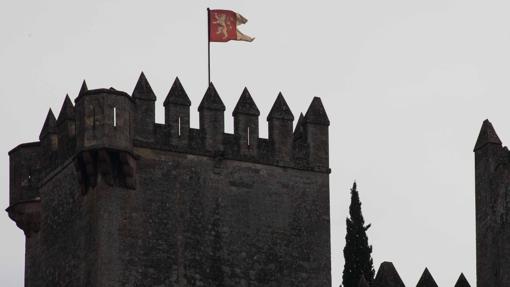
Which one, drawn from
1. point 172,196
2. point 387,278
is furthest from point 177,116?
point 387,278

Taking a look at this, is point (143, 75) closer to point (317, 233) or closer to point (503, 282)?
point (317, 233)

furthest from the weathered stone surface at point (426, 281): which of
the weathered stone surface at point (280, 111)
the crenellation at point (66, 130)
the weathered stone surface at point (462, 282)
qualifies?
the crenellation at point (66, 130)

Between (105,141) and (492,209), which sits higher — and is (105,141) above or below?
above

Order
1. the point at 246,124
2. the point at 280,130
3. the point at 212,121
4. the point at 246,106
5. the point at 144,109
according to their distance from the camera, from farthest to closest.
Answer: the point at 280,130 → the point at 246,106 → the point at 246,124 → the point at 212,121 → the point at 144,109

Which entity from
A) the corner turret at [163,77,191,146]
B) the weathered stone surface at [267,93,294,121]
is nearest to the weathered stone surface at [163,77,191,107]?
the corner turret at [163,77,191,146]

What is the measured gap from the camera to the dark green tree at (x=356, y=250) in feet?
258

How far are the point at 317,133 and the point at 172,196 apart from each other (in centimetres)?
509

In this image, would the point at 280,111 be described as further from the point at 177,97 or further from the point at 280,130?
the point at 177,97

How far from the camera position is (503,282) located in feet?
211

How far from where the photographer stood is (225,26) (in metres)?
73.8

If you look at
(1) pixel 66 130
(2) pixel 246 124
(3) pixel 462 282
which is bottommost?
(3) pixel 462 282

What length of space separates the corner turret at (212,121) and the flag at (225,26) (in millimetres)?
2930

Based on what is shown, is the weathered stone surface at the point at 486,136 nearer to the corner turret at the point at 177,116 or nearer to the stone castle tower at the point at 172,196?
the stone castle tower at the point at 172,196

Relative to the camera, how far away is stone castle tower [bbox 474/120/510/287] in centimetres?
6475
